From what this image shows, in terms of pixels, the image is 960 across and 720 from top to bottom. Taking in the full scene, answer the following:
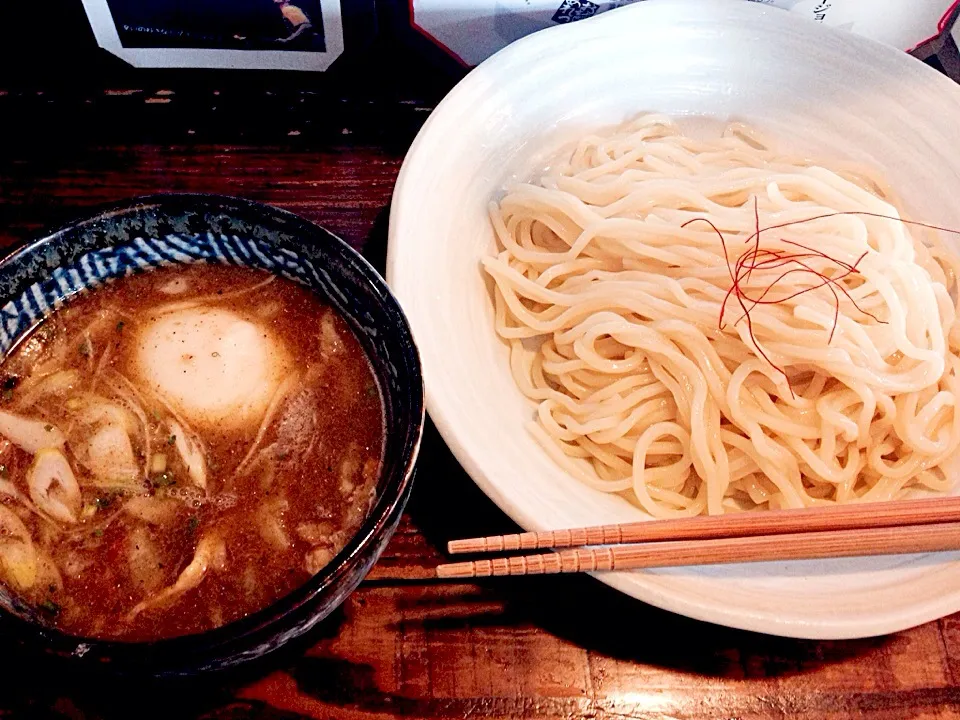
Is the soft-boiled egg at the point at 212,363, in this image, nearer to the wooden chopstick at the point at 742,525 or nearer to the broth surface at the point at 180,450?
the broth surface at the point at 180,450

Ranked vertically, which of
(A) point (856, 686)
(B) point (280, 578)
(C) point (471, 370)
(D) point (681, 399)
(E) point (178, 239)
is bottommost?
(A) point (856, 686)

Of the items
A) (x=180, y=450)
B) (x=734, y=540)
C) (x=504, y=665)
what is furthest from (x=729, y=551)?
(x=180, y=450)

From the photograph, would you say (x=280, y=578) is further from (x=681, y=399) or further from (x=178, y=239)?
(x=681, y=399)

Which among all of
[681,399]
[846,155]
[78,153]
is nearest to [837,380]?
[681,399]

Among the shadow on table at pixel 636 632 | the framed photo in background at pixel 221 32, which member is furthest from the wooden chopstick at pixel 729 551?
the framed photo in background at pixel 221 32

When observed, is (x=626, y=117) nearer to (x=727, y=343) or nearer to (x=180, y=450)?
(x=727, y=343)
